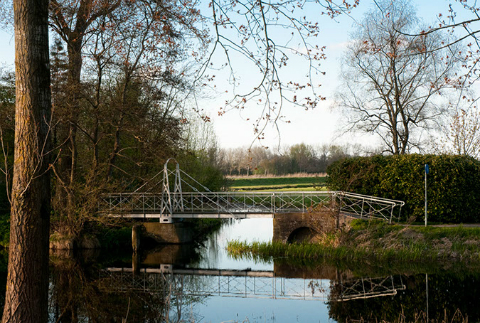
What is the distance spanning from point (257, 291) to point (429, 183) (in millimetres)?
9314

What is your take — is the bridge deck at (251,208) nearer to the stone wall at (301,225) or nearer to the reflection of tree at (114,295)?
the stone wall at (301,225)

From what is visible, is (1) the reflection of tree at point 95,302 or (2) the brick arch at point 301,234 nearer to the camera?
(1) the reflection of tree at point 95,302

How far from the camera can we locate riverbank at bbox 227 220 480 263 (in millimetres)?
14766

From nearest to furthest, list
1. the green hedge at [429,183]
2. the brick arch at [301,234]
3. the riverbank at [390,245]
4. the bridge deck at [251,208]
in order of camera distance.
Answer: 1. the riverbank at [390,245]
2. the bridge deck at [251,208]
3. the green hedge at [429,183]
4. the brick arch at [301,234]

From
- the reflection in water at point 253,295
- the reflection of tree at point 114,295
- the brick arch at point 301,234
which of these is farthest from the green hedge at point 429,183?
the reflection of tree at point 114,295

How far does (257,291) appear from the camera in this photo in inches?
480

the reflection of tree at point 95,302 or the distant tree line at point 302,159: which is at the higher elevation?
the distant tree line at point 302,159

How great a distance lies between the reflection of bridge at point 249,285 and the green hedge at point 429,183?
5.84 m

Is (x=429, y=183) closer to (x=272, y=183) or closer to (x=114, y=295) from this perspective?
(x=114, y=295)

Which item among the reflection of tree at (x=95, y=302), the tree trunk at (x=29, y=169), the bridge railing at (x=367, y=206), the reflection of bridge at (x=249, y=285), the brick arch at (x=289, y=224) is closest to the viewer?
the tree trunk at (x=29, y=169)

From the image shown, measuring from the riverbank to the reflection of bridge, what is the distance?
228 centimetres

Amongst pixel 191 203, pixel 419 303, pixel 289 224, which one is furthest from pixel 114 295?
pixel 191 203

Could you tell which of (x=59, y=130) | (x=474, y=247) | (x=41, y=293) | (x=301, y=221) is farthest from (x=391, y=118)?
(x=41, y=293)

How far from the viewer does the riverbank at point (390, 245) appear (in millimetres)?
14766
